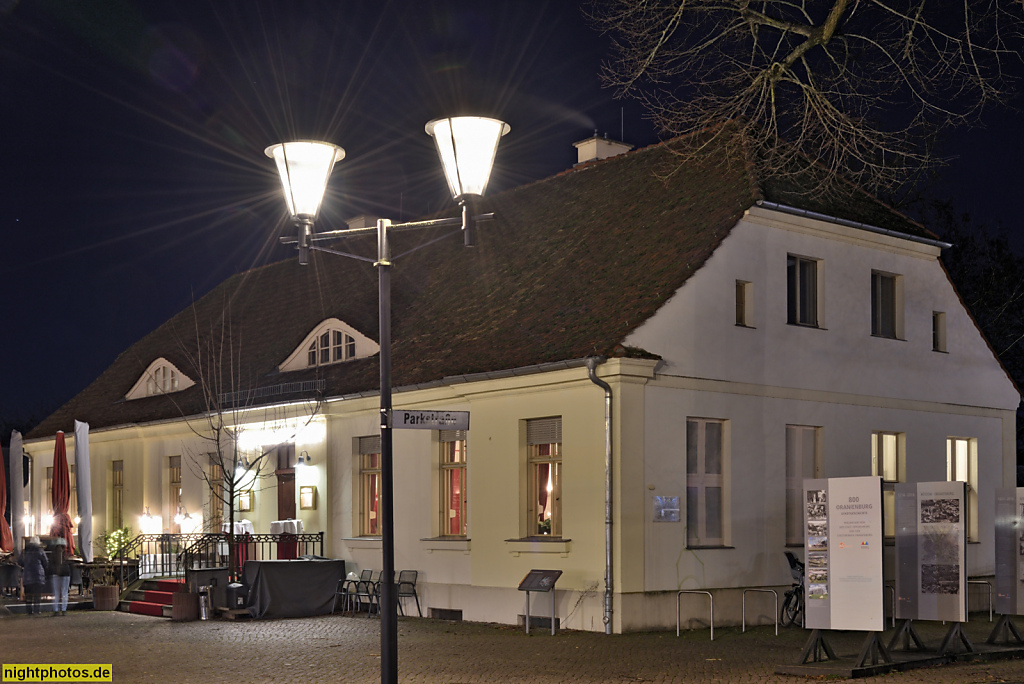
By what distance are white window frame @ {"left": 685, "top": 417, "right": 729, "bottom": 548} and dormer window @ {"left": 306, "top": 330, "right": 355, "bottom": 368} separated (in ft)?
26.3

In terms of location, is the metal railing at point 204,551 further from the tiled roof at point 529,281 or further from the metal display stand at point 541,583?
the metal display stand at point 541,583

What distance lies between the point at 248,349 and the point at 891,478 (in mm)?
14522

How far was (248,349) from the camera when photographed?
28.1 metres

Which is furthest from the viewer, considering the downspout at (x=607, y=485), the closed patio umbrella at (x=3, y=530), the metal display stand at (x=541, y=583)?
the closed patio umbrella at (x=3, y=530)

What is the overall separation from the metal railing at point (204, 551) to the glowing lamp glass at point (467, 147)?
14.6 meters

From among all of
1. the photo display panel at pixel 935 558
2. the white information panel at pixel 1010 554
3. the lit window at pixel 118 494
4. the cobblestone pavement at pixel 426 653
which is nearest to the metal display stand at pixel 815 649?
the cobblestone pavement at pixel 426 653

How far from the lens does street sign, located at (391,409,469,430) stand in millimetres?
9523

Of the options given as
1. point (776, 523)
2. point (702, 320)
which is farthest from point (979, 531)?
point (702, 320)

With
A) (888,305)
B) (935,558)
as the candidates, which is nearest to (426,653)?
(935,558)

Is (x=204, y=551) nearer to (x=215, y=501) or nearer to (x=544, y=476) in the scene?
(x=215, y=501)

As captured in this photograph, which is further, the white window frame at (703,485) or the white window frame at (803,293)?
the white window frame at (803,293)

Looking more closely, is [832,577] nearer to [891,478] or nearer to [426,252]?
[891,478]

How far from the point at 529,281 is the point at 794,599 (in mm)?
6830

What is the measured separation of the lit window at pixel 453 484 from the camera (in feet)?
66.3
